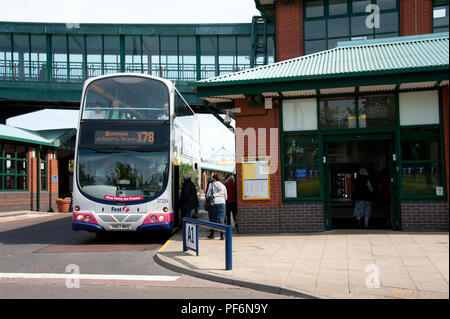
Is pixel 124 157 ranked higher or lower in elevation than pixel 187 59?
lower

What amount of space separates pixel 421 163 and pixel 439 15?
8.70 meters

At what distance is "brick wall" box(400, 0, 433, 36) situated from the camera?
1689 cm

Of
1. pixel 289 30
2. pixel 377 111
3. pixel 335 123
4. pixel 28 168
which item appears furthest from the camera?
pixel 28 168

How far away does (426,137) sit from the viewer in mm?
11562

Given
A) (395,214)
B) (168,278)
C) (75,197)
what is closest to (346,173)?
(395,214)

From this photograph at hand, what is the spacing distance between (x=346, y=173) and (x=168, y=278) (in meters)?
17.7

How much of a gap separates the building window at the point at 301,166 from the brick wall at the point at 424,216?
2.34 m

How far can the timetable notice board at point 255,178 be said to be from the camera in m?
12.2

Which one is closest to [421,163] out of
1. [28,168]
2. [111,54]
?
[28,168]

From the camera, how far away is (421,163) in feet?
37.9

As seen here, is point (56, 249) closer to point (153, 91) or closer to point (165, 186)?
point (165, 186)

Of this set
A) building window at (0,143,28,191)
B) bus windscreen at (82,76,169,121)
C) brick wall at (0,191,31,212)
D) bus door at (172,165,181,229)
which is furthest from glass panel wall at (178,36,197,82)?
bus windscreen at (82,76,169,121)

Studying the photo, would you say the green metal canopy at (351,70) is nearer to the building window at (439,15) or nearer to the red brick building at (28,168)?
the building window at (439,15)

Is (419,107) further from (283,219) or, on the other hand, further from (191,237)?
(191,237)
